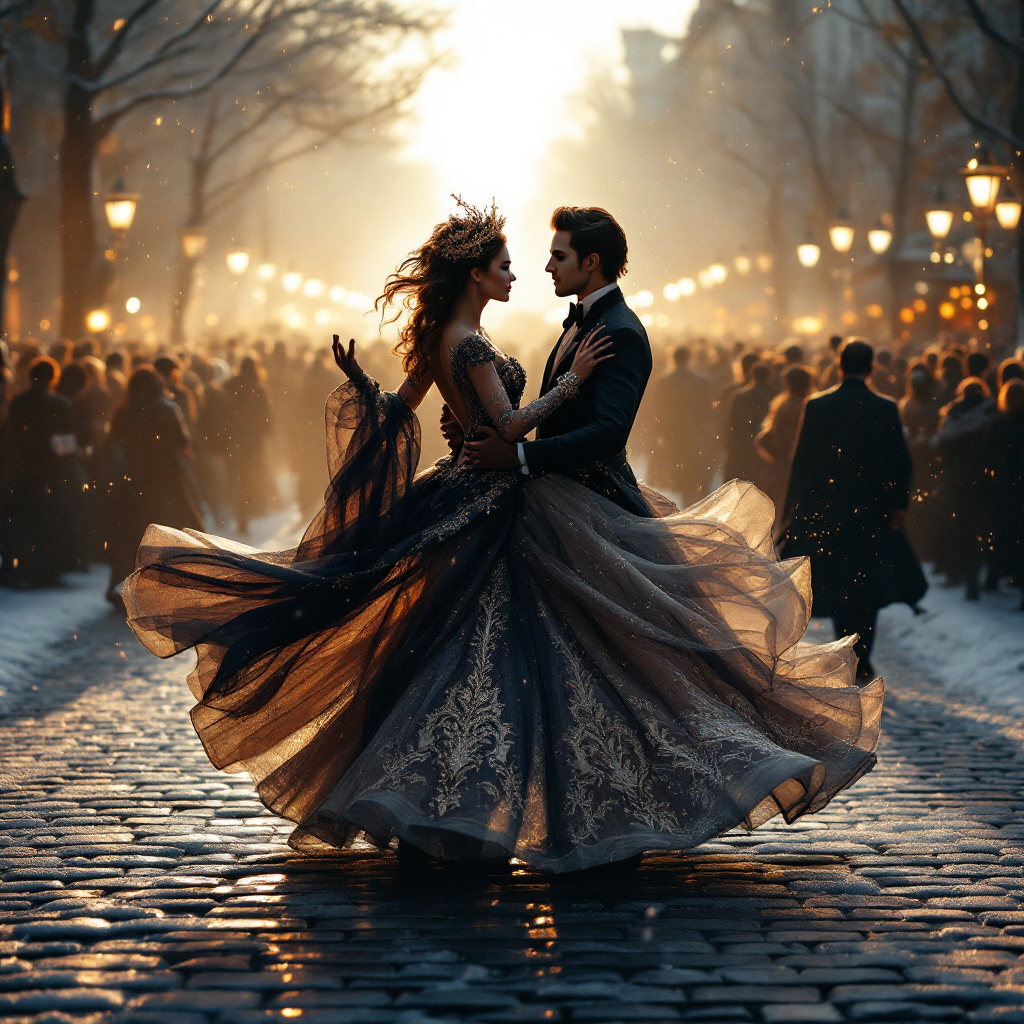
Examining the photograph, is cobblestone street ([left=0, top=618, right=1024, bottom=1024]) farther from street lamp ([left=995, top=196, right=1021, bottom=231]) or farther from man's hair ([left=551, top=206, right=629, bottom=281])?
street lamp ([left=995, top=196, right=1021, bottom=231])

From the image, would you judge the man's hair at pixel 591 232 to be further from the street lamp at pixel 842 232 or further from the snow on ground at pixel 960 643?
the street lamp at pixel 842 232

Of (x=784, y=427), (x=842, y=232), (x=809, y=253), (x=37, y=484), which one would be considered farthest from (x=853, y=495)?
(x=809, y=253)

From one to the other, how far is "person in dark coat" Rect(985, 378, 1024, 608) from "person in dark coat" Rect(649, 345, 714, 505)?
21.4 feet

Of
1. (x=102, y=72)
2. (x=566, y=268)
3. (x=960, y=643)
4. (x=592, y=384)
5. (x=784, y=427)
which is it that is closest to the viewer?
(x=592, y=384)

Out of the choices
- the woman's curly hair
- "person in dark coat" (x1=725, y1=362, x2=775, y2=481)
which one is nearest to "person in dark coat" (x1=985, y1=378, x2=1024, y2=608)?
"person in dark coat" (x1=725, y1=362, x2=775, y2=481)

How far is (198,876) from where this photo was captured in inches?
210

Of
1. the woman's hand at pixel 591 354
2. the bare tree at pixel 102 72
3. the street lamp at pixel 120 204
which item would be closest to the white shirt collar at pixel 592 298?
the woman's hand at pixel 591 354

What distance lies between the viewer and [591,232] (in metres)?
5.70

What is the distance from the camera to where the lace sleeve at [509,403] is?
543cm

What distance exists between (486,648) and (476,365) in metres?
0.96

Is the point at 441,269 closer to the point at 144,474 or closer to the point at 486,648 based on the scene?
the point at 486,648

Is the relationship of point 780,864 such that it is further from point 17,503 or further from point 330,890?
point 17,503

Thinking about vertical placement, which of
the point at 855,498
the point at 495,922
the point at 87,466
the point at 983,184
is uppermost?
the point at 983,184

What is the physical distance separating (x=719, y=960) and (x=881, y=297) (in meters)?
53.0
